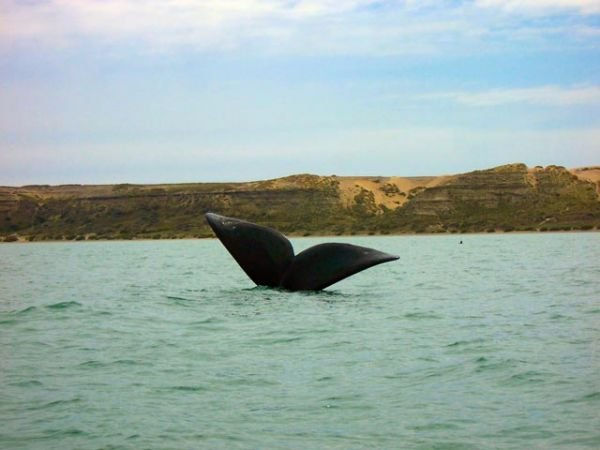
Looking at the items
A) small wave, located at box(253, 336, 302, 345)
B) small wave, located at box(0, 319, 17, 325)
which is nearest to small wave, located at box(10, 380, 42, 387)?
small wave, located at box(253, 336, 302, 345)

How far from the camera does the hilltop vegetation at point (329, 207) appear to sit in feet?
402

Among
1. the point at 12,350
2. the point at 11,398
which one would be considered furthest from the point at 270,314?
the point at 11,398

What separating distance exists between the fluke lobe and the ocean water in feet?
1.73

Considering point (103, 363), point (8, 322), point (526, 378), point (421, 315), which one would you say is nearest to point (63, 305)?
point (8, 322)

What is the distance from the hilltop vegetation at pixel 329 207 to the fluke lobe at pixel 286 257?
9850 cm

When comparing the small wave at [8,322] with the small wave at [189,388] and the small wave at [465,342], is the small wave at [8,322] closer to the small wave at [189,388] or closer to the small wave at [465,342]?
the small wave at [189,388]

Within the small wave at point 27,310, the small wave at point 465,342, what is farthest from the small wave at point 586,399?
the small wave at point 27,310

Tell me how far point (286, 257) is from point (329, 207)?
382 feet

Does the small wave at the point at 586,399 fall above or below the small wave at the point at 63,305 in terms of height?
above

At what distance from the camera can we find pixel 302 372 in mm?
12000

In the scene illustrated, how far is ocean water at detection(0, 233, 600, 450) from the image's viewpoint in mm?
8961

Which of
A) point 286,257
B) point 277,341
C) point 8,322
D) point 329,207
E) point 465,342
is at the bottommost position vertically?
point 8,322

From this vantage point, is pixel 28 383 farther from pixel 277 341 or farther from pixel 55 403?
pixel 277 341

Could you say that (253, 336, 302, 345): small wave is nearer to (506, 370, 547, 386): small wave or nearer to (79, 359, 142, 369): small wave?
(79, 359, 142, 369): small wave
